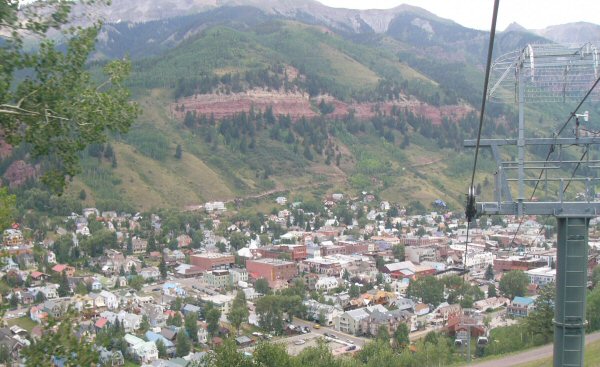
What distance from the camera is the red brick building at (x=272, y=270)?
40906mm

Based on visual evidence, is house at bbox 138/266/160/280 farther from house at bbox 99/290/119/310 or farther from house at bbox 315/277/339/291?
house at bbox 315/277/339/291

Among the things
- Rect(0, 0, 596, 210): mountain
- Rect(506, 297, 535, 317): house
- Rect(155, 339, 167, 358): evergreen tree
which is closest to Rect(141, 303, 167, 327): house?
Rect(155, 339, 167, 358): evergreen tree

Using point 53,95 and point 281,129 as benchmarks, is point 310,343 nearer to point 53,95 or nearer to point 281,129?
point 53,95

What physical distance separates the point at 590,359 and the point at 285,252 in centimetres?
3433

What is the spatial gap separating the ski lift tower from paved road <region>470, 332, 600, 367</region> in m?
11.0

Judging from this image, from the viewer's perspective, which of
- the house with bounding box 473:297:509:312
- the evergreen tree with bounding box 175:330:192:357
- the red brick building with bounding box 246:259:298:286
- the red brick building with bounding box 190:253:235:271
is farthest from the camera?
the red brick building with bounding box 190:253:235:271

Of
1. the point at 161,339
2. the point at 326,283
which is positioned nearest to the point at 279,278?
the point at 326,283

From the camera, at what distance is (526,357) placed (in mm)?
17547

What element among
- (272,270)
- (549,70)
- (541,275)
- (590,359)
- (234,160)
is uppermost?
(549,70)

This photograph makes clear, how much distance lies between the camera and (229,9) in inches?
7362

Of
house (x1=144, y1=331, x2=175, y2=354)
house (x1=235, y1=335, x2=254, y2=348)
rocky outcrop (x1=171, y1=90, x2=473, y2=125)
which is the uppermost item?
rocky outcrop (x1=171, y1=90, x2=473, y2=125)

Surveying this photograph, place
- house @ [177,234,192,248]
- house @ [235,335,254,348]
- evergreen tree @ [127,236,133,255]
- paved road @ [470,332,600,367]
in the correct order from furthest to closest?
house @ [177,234,192,248] < evergreen tree @ [127,236,133,255] < house @ [235,335,254,348] < paved road @ [470,332,600,367]

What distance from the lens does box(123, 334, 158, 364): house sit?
83.9 feet

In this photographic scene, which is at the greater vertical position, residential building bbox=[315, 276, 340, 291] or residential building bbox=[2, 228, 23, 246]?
residential building bbox=[2, 228, 23, 246]
